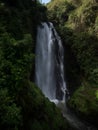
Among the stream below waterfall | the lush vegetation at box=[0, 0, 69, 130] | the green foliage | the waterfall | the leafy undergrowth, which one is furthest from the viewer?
the waterfall

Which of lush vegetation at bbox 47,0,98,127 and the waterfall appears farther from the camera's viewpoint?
lush vegetation at bbox 47,0,98,127

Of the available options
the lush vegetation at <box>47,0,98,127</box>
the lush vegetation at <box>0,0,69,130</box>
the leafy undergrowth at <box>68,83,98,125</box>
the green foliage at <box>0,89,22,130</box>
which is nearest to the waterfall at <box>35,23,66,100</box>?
the lush vegetation at <box>47,0,98,127</box>

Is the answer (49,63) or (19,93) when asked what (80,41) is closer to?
(49,63)

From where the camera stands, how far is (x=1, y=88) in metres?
8.28

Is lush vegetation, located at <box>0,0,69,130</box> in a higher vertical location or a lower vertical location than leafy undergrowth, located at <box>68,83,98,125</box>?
higher

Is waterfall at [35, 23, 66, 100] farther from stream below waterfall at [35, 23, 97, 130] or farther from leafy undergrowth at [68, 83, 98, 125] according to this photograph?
leafy undergrowth at [68, 83, 98, 125]

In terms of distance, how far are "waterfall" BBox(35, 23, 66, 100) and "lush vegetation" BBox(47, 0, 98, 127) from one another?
3.63 ft

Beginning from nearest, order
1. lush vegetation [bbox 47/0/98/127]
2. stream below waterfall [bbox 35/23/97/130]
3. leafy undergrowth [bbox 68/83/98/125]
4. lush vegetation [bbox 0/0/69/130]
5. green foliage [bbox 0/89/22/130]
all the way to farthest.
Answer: green foliage [bbox 0/89/22/130], lush vegetation [bbox 0/0/69/130], leafy undergrowth [bbox 68/83/98/125], stream below waterfall [bbox 35/23/97/130], lush vegetation [bbox 47/0/98/127]

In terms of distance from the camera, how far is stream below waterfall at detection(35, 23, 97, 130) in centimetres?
2152

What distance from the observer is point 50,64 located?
2314cm

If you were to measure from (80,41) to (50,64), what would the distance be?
5.60 meters

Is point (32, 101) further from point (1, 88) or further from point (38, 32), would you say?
point (38, 32)

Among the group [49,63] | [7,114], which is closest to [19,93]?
[7,114]

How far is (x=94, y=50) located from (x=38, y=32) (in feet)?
21.4
